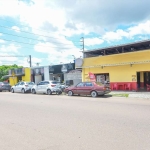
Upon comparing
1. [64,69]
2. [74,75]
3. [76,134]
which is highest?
[64,69]

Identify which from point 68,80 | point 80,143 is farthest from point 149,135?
point 68,80

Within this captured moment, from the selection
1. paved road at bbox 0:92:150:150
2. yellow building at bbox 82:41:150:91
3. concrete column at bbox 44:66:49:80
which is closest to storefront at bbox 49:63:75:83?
concrete column at bbox 44:66:49:80

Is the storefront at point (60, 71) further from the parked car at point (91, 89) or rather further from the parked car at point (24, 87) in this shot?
the parked car at point (91, 89)

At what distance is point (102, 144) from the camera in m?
4.87

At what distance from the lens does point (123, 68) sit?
878 inches

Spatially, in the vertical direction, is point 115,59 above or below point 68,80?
above

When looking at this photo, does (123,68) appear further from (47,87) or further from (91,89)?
(47,87)

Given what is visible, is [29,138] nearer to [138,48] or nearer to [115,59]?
[115,59]

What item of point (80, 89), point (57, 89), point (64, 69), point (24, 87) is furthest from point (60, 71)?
point (80, 89)

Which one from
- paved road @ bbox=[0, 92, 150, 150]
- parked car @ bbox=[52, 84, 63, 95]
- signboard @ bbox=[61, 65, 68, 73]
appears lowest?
paved road @ bbox=[0, 92, 150, 150]

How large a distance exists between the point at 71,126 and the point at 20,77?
36763 mm

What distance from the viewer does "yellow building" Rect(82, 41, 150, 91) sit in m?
20.6

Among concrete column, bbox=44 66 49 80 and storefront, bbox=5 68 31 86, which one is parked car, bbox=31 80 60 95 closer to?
concrete column, bbox=44 66 49 80

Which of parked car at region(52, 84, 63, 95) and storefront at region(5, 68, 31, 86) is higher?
storefront at region(5, 68, 31, 86)
